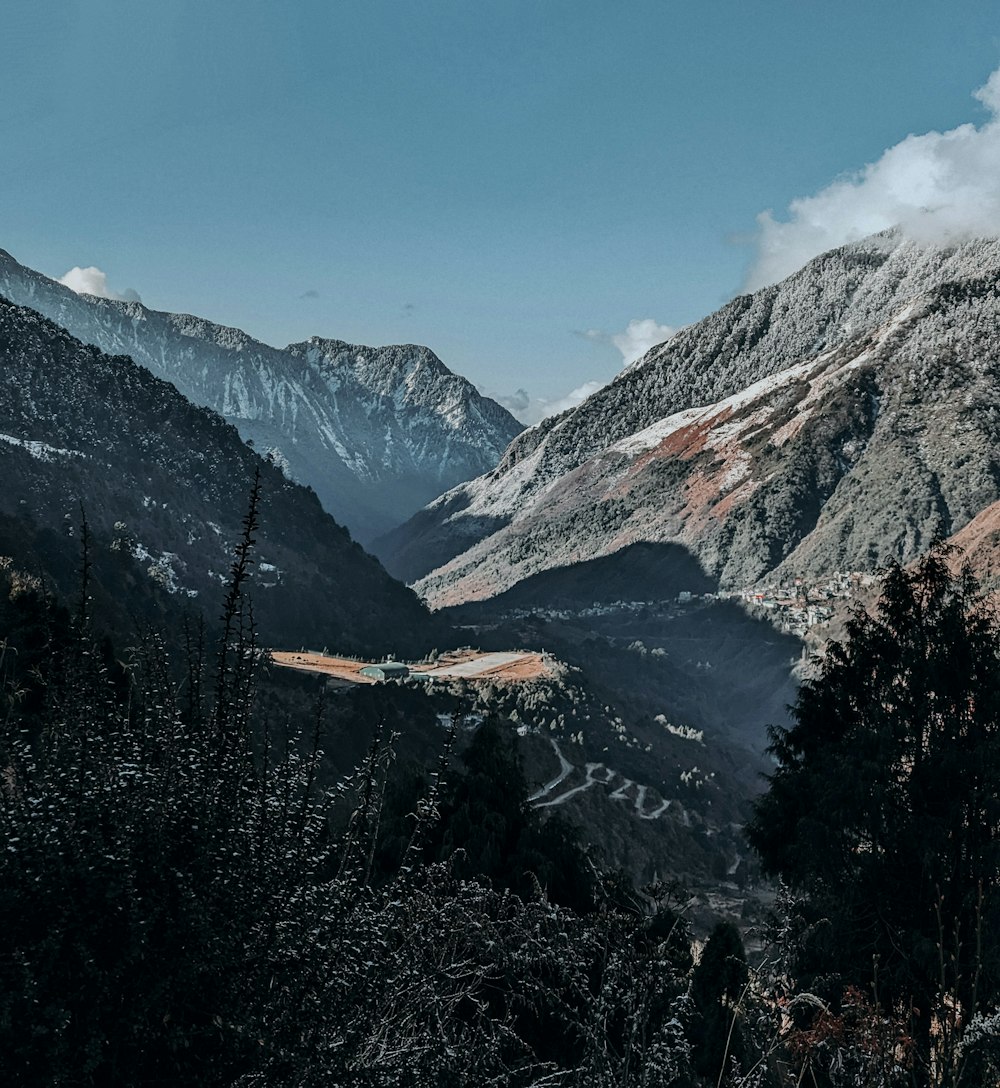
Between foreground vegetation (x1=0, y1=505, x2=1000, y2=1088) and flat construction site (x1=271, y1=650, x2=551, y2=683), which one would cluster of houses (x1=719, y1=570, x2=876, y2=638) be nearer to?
flat construction site (x1=271, y1=650, x2=551, y2=683)

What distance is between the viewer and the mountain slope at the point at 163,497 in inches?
2975

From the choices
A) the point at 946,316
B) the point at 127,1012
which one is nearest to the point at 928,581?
the point at 127,1012

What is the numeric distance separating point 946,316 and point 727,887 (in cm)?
15239

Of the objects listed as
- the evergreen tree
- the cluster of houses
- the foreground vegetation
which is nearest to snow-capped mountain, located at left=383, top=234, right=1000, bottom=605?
the cluster of houses

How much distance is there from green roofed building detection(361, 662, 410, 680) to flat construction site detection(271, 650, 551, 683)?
28.7 inches

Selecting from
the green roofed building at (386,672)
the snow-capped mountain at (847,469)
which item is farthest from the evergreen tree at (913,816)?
the snow-capped mountain at (847,469)

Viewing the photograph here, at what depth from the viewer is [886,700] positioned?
17.3 meters

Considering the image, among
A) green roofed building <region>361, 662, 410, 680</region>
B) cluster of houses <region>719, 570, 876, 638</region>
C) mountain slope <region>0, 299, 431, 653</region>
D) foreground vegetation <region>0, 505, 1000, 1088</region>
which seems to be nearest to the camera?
foreground vegetation <region>0, 505, 1000, 1088</region>

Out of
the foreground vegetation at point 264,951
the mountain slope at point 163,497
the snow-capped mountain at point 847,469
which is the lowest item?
the foreground vegetation at point 264,951

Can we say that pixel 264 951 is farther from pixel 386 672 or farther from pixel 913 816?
pixel 386 672

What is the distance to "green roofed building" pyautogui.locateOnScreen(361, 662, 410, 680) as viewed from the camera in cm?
6914

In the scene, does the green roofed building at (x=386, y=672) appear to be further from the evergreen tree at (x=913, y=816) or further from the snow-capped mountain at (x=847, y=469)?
the snow-capped mountain at (x=847, y=469)

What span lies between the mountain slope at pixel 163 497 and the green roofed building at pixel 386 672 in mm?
15073

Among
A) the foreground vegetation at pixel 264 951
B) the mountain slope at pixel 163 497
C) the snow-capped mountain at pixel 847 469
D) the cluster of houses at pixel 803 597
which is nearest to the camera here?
the foreground vegetation at pixel 264 951
